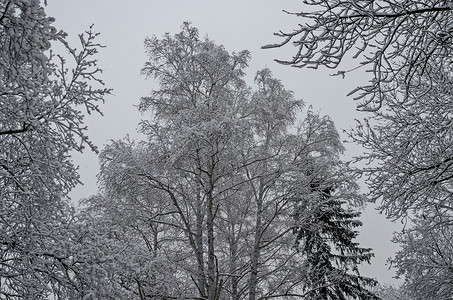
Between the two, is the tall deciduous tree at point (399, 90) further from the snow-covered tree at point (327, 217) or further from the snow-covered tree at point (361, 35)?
the snow-covered tree at point (327, 217)

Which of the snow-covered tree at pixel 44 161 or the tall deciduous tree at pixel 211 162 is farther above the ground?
the tall deciduous tree at pixel 211 162

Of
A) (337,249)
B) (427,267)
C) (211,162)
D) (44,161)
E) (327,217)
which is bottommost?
(427,267)

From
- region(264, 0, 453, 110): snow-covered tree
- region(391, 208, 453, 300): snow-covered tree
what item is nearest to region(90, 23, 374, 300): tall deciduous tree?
region(391, 208, 453, 300): snow-covered tree

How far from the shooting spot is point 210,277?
7.34 metres

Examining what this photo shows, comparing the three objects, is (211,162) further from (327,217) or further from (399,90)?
(327,217)

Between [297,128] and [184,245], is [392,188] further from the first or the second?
[184,245]

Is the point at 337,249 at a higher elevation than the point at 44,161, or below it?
Answer: higher

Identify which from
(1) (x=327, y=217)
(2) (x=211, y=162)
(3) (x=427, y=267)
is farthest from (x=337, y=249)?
(2) (x=211, y=162)

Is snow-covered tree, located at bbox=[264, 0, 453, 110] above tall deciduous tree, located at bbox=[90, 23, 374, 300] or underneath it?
underneath

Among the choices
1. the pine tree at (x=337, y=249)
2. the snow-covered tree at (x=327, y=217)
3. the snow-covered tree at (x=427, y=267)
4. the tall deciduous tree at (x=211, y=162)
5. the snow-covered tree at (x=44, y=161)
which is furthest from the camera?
the pine tree at (x=337, y=249)

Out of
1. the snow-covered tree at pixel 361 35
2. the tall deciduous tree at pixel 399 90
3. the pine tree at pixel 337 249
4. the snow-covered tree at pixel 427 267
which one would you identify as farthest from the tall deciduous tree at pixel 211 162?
the snow-covered tree at pixel 361 35

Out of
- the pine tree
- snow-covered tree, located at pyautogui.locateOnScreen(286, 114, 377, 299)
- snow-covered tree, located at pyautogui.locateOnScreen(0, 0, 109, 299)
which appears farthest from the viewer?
the pine tree

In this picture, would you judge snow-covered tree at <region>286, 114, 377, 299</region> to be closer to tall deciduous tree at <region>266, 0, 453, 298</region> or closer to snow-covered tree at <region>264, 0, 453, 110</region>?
tall deciduous tree at <region>266, 0, 453, 298</region>

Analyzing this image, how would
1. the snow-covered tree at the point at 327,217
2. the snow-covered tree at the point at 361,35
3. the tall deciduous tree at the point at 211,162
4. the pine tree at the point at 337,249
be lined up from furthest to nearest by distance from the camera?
the pine tree at the point at 337,249
the snow-covered tree at the point at 327,217
the tall deciduous tree at the point at 211,162
the snow-covered tree at the point at 361,35
